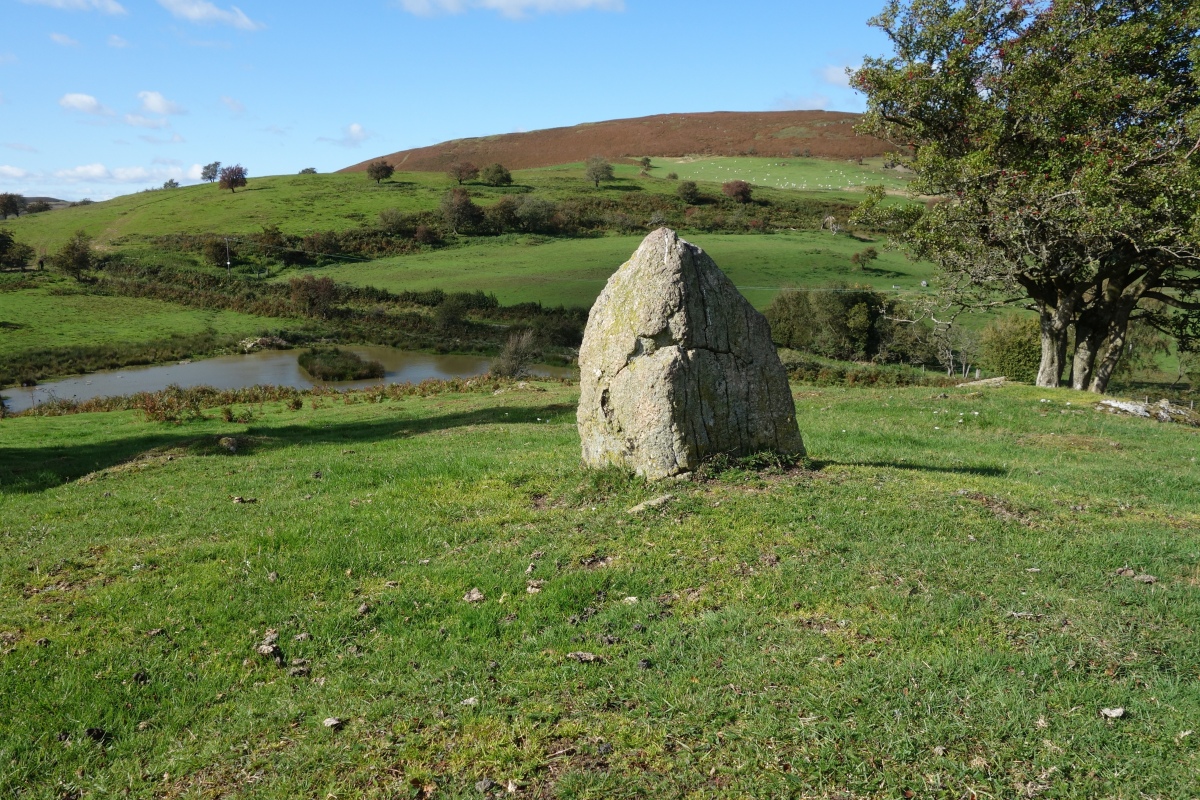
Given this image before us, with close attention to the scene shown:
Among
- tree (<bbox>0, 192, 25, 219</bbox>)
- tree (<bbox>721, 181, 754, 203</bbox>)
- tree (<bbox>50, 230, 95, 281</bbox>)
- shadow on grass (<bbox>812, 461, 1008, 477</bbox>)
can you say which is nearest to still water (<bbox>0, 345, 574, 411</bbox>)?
shadow on grass (<bbox>812, 461, 1008, 477</bbox>)

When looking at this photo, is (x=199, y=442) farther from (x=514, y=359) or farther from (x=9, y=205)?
(x=9, y=205)

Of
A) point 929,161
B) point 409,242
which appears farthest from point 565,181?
point 929,161

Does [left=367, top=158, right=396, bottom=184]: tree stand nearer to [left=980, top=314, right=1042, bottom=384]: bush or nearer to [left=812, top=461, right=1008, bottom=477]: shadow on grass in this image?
[left=980, top=314, right=1042, bottom=384]: bush

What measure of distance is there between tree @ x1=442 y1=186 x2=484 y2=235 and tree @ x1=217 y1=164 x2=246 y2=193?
42.9 m

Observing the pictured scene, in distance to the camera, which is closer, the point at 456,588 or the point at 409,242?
the point at 456,588

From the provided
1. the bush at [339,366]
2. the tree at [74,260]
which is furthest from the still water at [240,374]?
the tree at [74,260]

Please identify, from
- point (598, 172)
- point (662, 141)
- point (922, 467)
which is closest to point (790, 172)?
point (598, 172)

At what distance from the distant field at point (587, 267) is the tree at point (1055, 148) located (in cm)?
3706

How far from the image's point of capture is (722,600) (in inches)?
308

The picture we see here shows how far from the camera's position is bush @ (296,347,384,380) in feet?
162

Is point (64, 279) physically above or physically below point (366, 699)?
above

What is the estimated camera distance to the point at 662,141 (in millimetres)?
150000

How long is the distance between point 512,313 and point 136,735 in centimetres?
6309

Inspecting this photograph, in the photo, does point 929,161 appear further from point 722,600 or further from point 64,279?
point 64,279
